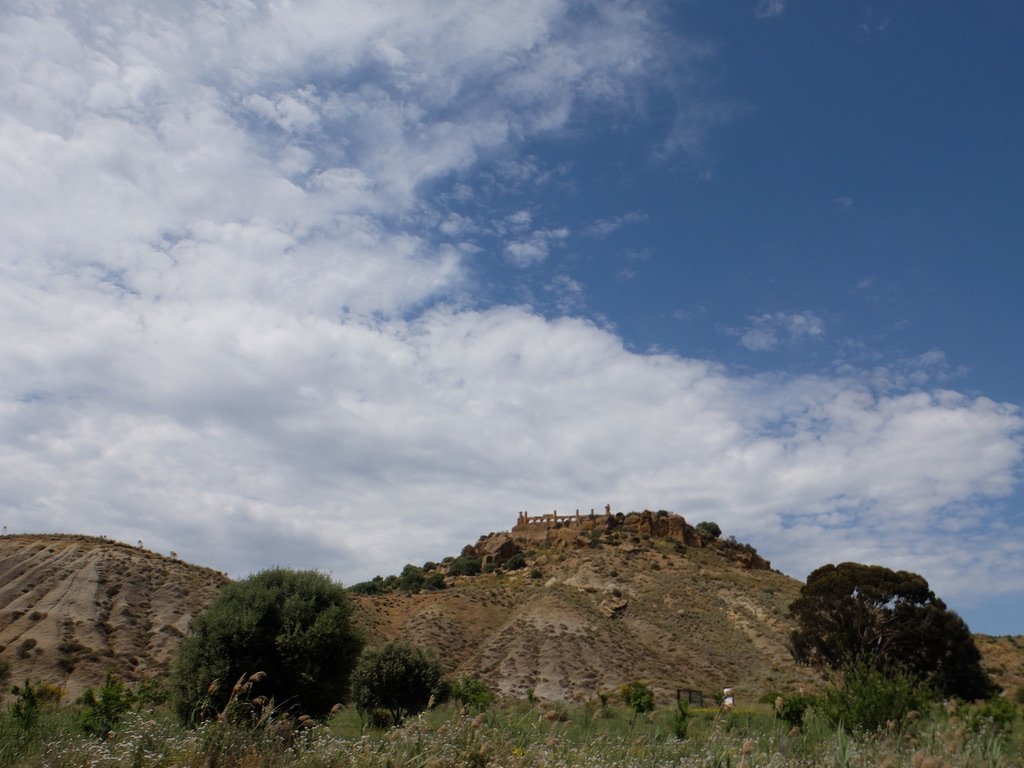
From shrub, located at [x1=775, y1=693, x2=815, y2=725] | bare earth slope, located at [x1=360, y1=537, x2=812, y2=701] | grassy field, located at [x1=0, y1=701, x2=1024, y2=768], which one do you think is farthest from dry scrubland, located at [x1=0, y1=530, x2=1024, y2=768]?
shrub, located at [x1=775, y1=693, x2=815, y2=725]

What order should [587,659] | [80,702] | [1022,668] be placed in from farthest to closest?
[1022,668], [587,659], [80,702]

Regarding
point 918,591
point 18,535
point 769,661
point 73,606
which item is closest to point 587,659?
point 769,661

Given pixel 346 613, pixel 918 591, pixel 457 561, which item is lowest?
pixel 346 613

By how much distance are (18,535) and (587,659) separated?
44.9m

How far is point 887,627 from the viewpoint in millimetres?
47062

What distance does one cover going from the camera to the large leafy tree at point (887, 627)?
148 ft

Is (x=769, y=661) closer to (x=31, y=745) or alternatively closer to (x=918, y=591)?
(x=918, y=591)

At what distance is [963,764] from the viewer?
764 cm

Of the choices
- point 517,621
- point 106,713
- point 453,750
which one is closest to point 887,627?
point 517,621

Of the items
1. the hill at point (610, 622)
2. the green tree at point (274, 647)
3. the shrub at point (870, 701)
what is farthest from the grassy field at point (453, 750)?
the hill at point (610, 622)

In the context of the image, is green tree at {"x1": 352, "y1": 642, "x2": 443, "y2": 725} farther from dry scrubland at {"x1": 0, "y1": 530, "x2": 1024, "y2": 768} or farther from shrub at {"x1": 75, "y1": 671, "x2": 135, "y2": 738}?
shrub at {"x1": 75, "y1": 671, "x2": 135, "y2": 738}

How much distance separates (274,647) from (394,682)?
31.8 ft

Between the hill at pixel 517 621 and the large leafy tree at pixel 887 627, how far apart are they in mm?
3738

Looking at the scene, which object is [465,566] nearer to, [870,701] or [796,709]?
[796,709]
